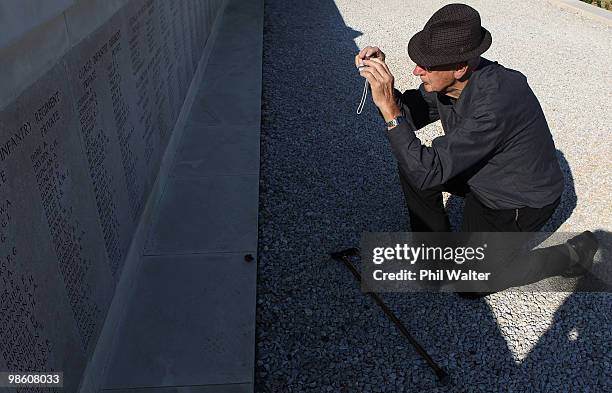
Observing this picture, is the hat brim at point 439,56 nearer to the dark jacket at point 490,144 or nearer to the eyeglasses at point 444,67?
the eyeglasses at point 444,67

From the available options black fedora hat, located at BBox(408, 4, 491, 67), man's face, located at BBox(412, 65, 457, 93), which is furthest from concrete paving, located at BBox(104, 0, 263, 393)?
black fedora hat, located at BBox(408, 4, 491, 67)

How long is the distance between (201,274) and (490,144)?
7.20 ft

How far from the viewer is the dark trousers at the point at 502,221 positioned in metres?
3.61

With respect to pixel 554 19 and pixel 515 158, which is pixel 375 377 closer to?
pixel 515 158

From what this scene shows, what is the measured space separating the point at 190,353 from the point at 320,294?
1043mm

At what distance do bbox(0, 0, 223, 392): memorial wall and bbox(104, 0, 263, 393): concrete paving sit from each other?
0.31 meters

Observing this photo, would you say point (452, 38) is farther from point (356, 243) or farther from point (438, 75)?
point (356, 243)

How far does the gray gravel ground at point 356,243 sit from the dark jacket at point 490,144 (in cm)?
89

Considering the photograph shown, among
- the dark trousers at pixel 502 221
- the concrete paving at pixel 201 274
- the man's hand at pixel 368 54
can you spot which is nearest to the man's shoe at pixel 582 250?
the dark trousers at pixel 502 221

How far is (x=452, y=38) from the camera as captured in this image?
2.99 meters

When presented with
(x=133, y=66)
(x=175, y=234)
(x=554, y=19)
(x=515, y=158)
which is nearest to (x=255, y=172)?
(x=175, y=234)

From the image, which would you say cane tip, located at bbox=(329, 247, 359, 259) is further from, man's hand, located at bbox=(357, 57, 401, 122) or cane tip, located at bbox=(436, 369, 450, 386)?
man's hand, located at bbox=(357, 57, 401, 122)

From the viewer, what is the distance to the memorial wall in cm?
222

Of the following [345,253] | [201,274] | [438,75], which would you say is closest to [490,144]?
[438,75]
